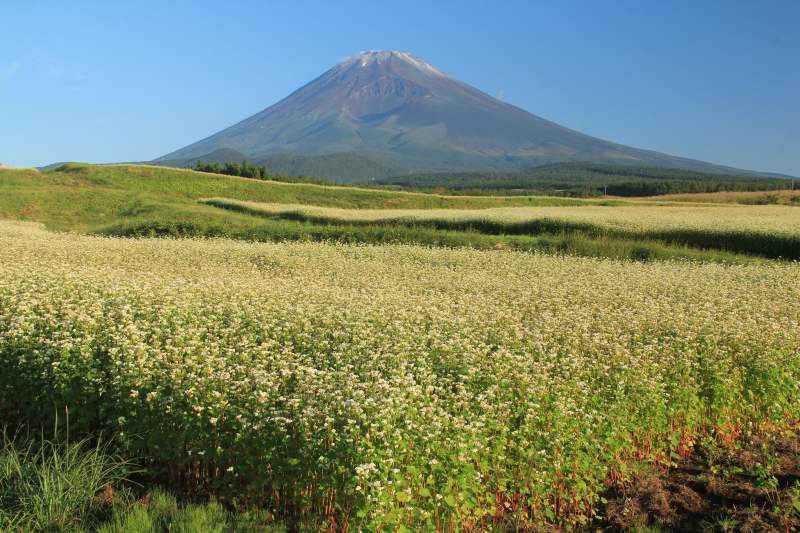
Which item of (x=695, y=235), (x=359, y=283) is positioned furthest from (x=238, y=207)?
(x=359, y=283)

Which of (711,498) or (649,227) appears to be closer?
(711,498)

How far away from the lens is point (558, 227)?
38531mm

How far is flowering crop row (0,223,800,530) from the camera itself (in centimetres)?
636

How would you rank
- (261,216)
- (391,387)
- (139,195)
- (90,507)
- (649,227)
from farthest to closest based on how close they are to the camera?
(139,195) < (261,216) < (649,227) < (391,387) < (90,507)

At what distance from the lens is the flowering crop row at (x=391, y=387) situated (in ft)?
20.9

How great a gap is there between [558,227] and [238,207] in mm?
31630

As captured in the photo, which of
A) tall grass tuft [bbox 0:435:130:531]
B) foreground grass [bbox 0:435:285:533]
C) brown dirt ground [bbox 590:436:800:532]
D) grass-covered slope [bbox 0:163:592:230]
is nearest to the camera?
foreground grass [bbox 0:435:285:533]

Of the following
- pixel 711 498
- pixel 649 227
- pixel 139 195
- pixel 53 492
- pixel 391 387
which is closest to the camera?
pixel 53 492

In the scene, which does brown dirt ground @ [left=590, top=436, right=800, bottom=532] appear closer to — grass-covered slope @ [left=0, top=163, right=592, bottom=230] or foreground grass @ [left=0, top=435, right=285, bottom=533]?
foreground grass @ [left=0, top=435, right=285, bottom=533]

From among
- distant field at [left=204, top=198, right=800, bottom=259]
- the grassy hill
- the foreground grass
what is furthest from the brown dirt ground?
distant field at [left=204, top=198, right=800, bottom=259]

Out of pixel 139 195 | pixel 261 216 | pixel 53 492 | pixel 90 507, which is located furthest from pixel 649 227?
pixel 139 195

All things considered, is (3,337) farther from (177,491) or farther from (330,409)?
(330,409)

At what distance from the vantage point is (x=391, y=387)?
696 centimetres

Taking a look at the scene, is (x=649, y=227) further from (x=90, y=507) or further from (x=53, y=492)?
(x=53, y=492)
